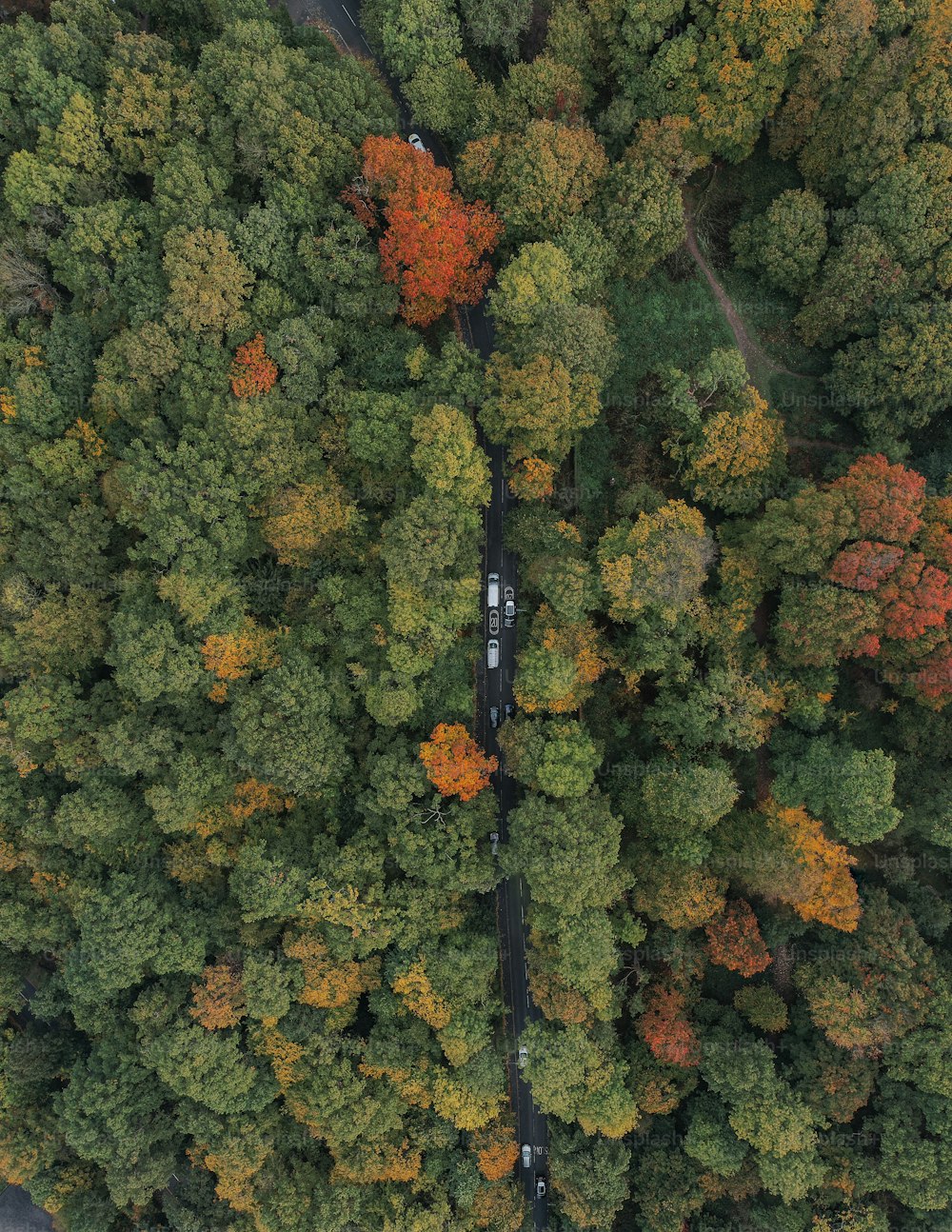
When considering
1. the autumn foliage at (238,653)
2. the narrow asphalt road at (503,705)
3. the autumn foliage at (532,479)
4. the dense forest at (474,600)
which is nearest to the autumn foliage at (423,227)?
the dense forest at (474,600)

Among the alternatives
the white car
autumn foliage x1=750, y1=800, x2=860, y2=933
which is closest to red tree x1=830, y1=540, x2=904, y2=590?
autumn foliage x1=750, y1=800, x2=860, y2=933

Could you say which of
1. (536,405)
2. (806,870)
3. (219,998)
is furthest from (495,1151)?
(536,405)

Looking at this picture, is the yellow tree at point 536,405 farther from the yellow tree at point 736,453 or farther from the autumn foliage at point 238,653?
the autumn foliage at point 238,653

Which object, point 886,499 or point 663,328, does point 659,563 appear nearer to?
point 886,499

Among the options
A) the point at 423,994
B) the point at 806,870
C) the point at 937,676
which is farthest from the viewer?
the point at 423,994

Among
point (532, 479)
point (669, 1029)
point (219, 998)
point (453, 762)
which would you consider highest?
point (532, 479)

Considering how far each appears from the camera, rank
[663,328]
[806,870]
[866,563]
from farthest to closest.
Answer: [663,328] < [806,870] < [866,563]
